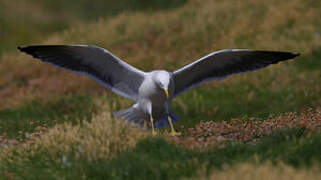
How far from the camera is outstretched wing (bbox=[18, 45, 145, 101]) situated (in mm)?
9422

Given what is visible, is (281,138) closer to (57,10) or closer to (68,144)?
(68,144)

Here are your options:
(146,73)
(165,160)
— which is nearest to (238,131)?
(146,73)

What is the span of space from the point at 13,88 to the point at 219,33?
705 centimetres

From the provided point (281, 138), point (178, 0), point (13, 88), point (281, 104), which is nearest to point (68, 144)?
point (281, 138)

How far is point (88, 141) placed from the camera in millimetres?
6711

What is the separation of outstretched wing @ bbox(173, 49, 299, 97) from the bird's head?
29.0 inches

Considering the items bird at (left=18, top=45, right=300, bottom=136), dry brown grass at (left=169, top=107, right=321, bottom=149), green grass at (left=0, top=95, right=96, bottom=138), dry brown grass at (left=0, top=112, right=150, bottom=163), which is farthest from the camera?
green grass at (left=0, top=95, right=96, bottom=138)

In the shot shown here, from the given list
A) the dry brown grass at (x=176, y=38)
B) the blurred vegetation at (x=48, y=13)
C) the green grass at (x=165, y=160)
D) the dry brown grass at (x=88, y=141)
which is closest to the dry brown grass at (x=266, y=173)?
the green grass at (x=165, y=160)

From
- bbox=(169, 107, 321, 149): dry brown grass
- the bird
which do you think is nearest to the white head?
the bird

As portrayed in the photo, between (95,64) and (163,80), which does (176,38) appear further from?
(163,80)

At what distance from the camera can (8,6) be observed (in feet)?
90.7

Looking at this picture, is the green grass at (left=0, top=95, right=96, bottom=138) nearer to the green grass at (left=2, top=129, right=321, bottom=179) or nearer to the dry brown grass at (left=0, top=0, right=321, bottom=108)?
the dry brown grass at (left=0, top=0, right=321, bottom=108)

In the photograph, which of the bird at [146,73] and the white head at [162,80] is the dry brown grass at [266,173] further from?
the bird at [146,73]

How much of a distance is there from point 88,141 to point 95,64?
3282mm
